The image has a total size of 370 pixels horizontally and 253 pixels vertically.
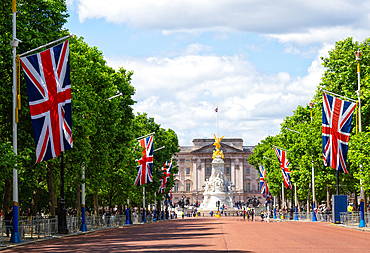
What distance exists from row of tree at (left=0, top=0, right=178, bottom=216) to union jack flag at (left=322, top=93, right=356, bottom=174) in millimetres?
16432

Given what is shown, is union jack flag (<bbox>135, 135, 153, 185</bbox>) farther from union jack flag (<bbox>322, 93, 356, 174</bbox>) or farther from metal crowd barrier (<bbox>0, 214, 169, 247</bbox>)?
union jack flag (<bbox>322, 93, 356, 174</bbox>)

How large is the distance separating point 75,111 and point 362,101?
25.2 meters

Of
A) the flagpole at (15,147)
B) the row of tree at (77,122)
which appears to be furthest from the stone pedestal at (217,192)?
the flagpole at (15,147)

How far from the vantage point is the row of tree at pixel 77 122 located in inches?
1309

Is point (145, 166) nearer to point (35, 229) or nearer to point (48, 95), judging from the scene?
point (35, 229)

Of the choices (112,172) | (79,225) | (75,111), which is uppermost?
(75,111)

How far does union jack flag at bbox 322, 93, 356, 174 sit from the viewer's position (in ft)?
143

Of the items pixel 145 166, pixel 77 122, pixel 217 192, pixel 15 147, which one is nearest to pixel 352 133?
pixel 145 166

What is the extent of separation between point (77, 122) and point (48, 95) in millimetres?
6756

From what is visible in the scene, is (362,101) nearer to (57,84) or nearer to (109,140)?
(109,140)

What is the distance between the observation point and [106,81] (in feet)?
155

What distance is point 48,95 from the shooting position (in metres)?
30.6

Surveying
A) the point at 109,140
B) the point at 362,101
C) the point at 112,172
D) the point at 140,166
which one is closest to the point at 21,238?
the point at 109,140

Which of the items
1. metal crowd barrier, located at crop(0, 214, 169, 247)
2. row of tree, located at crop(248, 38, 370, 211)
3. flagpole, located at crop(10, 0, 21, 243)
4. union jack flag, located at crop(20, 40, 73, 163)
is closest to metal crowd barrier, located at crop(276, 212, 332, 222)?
row of tree, located at crop(248, 38, 370, 211)
